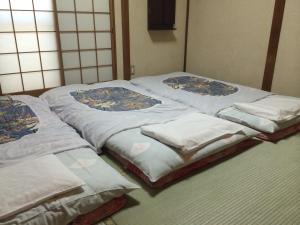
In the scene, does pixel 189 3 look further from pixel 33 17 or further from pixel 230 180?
pixel 230 180

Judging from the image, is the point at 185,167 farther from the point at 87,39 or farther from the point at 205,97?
the point at 87,39

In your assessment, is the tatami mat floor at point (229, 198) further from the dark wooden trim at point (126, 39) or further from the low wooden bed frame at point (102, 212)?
the dark wooden trim at point (126, 39)

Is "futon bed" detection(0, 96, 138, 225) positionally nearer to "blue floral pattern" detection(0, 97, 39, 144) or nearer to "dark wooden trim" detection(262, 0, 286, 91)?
"blue floral pattern" detection(0, 97, 39, 144)

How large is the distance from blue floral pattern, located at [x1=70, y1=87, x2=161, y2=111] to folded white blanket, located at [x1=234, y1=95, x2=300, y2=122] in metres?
0.94

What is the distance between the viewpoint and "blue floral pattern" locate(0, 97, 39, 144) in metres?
1.89

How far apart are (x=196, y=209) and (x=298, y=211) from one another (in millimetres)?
575

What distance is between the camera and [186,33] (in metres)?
4.43

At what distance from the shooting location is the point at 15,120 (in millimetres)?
2158

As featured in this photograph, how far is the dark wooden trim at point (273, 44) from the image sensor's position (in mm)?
3099

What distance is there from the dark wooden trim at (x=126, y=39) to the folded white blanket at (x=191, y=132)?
2.02 metres

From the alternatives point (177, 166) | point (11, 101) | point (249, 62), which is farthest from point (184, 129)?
point (249, 62)

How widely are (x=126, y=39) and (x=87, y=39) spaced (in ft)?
1.95

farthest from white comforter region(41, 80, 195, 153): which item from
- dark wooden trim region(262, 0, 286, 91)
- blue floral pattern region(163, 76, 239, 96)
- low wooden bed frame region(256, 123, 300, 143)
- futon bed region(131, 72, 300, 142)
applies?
dark wooden trim region(262, 0, 286, 91)

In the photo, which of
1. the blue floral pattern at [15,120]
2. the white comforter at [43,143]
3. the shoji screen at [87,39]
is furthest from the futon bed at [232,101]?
the blue floral pattern at [15,120]
